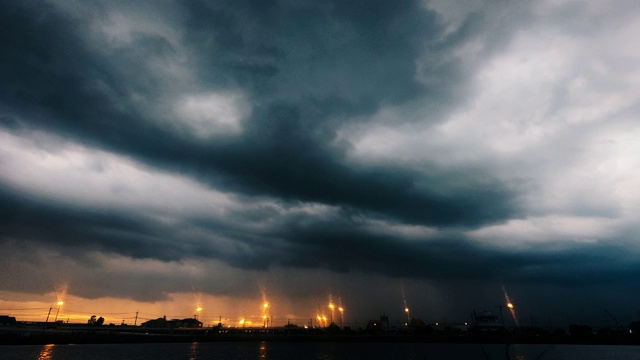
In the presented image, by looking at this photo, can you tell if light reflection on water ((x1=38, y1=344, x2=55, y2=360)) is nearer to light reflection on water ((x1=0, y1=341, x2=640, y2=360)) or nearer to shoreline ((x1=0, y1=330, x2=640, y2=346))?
light reflection on water ((x1=0, y1=341, x2=640, y2=360))

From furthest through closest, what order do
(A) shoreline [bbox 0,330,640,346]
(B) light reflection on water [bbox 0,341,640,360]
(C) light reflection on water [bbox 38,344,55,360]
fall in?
1. (A) shoreline [bbox 0,330,640,346]
2. (B) light reflection on water [bbox 0,341,640,360]
3. (C) light reflection on water [bbox 38,344,55,360]

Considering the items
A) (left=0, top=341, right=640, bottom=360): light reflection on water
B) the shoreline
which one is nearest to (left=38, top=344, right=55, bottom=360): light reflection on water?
(left=0, top=341, right=640, bottom=360): light reflection on water

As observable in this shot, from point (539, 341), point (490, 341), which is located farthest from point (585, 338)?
point (490, 341)

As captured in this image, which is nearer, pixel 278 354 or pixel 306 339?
pixel 278 354

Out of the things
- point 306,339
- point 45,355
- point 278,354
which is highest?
point 306,339

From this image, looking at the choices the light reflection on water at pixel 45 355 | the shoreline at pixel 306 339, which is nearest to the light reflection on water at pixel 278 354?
the light reflection on water at pixel 45 355

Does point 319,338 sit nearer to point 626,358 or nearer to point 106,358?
point 106,358

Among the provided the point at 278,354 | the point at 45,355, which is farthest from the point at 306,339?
the point at 45,355

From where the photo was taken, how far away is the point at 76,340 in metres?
143

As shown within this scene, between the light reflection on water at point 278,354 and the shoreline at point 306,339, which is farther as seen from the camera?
the shoreline at point 306,339

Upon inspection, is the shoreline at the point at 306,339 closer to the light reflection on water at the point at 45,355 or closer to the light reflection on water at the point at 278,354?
the light reflection on water at the point at 278,354

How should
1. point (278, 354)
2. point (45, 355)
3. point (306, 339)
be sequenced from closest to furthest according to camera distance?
1. point (45, 355)
2. point (278, 354)
3. point (306, 339)

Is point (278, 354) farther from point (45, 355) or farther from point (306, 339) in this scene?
point (306, 339)

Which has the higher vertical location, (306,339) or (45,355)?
(306,339)
